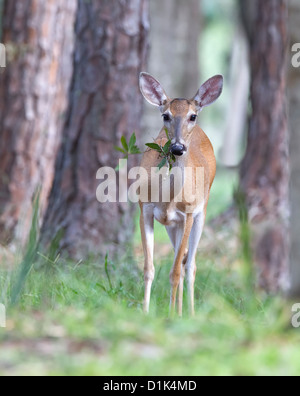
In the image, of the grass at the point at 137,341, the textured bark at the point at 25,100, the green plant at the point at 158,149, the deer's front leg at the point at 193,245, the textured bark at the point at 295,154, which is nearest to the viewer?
the grass at the point at 137,341

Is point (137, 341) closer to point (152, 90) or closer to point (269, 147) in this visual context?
point (152, 90)

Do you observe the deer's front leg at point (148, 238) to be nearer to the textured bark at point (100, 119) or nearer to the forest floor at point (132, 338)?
the forest floor at point (132, 338)

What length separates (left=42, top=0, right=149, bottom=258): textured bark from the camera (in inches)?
292

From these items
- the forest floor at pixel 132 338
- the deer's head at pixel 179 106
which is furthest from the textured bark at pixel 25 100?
the forest floor at pixel 132 338

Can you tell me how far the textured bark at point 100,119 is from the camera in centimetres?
741

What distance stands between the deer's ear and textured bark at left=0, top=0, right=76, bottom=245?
3769 mm

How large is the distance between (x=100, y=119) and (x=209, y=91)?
1.86 metres

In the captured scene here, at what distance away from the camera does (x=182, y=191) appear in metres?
5.55

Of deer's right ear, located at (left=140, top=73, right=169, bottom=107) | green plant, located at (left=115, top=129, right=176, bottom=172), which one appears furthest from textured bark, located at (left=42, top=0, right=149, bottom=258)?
green plant, located at (left=115, top=129, right=176, bottom=172)

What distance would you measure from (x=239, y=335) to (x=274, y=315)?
37cm

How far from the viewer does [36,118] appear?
9.36 m

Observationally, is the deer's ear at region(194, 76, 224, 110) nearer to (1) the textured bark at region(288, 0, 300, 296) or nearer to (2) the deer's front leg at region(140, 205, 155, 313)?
(2) the deer's front leg at region(140, 205, 155, 313)

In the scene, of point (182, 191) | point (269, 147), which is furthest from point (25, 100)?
point (182, 191)

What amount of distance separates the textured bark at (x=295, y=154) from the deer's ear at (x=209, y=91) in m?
1.31
